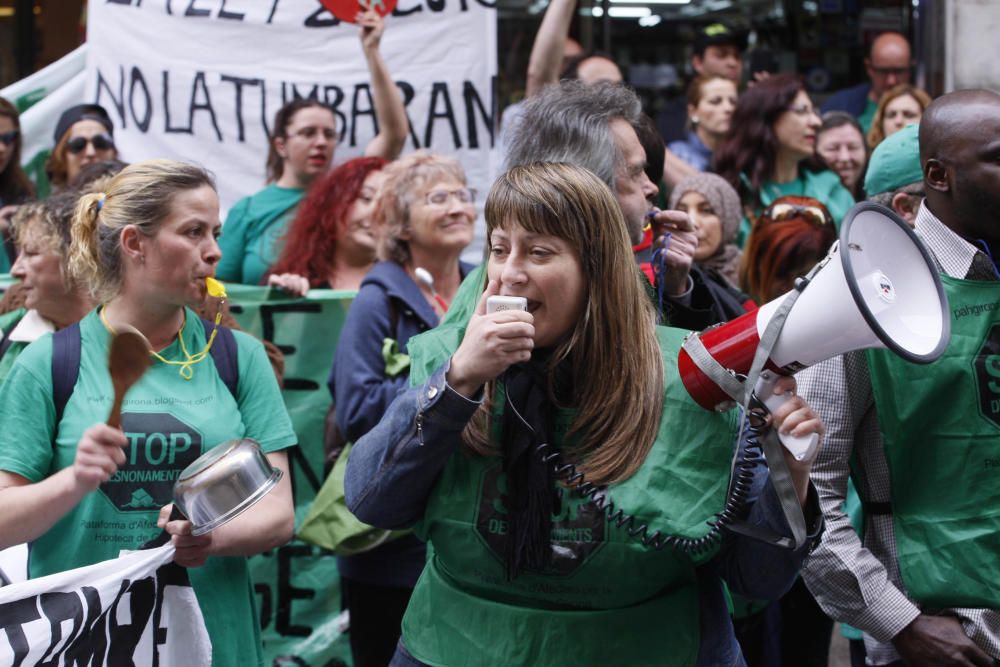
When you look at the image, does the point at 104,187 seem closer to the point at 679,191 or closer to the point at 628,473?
the point at 628,473

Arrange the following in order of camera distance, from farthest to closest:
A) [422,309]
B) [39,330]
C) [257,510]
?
[422,309], [39,330], [257,510]

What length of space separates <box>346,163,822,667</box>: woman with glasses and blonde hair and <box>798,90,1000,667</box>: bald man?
1.50 ft

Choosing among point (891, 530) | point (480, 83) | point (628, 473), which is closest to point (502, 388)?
point (628, 473)

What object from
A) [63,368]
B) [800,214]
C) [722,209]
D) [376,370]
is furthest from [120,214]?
[722,209]

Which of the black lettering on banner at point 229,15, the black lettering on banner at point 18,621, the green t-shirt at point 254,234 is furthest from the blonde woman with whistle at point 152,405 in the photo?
the black lettering on banner at point 229,15

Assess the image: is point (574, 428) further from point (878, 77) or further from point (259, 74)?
point (878, 77)

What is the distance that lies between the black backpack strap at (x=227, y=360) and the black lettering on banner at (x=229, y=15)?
2957 millimetres

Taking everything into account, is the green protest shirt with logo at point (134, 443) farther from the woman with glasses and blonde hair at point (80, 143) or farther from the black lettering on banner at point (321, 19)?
the black lettering on banner at point (321, 19)

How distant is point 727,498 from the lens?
2.29 meters

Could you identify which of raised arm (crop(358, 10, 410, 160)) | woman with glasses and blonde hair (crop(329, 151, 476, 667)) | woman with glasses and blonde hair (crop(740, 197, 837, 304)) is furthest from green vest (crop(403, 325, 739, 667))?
raised arm (crop(358, 10, 410, 160))

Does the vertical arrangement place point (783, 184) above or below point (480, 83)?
below

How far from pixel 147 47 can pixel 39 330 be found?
248 centimetres

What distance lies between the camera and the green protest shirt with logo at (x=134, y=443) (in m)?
2.82

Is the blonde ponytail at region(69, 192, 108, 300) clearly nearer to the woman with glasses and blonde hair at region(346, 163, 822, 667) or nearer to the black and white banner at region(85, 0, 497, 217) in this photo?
the woman with glasses and blonde hair at region(346, 163, 822, 667)
